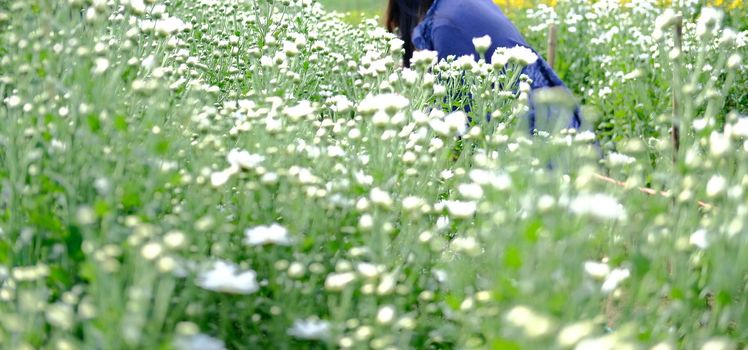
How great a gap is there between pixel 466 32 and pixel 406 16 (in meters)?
0.49

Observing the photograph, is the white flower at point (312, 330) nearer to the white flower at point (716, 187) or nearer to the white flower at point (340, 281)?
the white flower at point (340, 281)

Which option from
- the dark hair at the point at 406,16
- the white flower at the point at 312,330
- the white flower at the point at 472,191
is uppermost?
the dark hair at the point at 406,16

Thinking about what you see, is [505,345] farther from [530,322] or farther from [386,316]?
[386,316]

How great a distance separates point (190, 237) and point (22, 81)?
0.64m

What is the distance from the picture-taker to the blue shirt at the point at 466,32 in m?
4.07

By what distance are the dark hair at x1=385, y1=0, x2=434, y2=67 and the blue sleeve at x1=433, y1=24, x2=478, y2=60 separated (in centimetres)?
33

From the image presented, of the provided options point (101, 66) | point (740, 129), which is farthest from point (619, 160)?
point (101, 66)

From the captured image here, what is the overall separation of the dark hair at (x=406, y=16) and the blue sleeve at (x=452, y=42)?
1.09 feet

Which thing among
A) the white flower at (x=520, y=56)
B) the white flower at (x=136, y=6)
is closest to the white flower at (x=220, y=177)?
the white flower at (x=136, y=6)

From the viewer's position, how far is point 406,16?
4.48m

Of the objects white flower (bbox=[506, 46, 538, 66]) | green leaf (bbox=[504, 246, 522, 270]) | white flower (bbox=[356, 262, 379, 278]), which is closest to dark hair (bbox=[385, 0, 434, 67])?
white flower (bbox=[506, 46, 538, 66])

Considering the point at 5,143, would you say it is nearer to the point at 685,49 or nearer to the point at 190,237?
the point at 190,237

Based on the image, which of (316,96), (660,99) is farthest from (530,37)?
(316,96)

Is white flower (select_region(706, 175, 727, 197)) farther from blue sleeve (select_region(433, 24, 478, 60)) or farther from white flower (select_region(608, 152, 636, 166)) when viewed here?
blue sleeve (select_region(433, 24, 478, 60))
